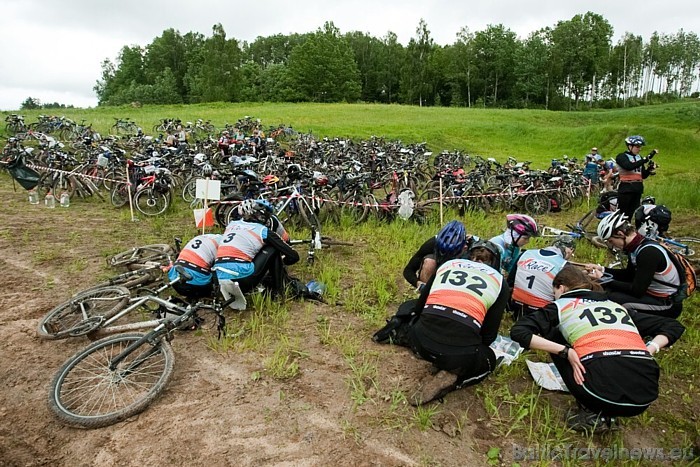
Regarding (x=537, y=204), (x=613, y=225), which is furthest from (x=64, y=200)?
(x=537, y=204)

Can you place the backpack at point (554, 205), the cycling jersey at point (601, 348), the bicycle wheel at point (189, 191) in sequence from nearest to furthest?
the cycling jersey at point (601, 348) → the bicycle wheel at point (189, 191) → the backpack at point (554, 205)

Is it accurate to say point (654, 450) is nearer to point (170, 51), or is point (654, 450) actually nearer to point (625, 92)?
point (625, 92)

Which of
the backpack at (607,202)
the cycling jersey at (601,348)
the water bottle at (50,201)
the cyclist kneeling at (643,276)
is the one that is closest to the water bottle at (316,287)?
the cycling jersey at (601,348)

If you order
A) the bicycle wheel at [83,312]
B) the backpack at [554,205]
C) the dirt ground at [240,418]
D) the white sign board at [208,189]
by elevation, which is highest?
the white sign board at [208,189]

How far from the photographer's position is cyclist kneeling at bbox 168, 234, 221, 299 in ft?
13.9

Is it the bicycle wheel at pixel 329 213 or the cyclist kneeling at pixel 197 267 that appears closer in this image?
the cyclist kneeling at pixel 197 267

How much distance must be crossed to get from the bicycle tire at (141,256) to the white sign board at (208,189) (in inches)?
42.6

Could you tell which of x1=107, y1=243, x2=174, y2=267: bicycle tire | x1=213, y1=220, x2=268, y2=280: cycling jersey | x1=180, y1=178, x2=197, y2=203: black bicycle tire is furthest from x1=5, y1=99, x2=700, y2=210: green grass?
x1=213, y1=220, x2=268, y2=280: cycling jersey

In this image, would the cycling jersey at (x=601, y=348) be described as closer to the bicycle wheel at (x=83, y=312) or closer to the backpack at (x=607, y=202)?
the bicycle wheel at (x=83, y=312)

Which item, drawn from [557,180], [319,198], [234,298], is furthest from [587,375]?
[557,180]

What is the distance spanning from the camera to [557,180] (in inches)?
400

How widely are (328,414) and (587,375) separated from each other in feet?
5.56

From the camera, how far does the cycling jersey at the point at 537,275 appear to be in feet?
12.5

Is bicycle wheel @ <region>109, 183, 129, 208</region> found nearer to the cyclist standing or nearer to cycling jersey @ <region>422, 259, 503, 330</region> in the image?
cycling jersey @ <region>422, 259, 503, 330</region>
